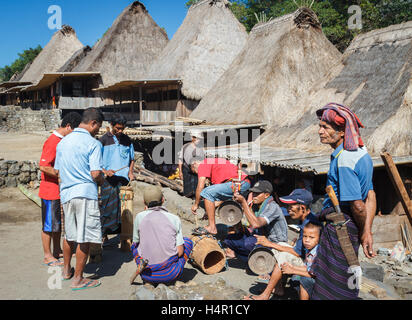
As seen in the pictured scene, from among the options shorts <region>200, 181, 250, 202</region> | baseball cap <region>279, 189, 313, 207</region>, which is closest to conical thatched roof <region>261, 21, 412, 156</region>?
shorts <region>200, 181, 250, 202</region>

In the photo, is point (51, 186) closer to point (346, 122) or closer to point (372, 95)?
point (346, 122)

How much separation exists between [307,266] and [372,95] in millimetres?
6292

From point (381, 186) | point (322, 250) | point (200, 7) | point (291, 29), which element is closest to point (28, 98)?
point (200, 7)

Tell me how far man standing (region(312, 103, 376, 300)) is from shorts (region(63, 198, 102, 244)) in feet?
7.18

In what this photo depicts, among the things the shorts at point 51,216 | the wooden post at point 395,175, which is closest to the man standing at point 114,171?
the shorts at point 51,216

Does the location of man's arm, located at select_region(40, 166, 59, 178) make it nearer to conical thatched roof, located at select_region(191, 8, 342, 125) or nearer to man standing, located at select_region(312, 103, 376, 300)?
man standing, located at select_region(312, 103, 376, 300)

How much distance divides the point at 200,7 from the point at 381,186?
16.3 m

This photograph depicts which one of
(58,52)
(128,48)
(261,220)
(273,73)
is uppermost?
(58,52)

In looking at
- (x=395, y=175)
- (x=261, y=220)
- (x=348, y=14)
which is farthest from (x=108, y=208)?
(x=348, y=14)

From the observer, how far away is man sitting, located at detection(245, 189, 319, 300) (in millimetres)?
3262

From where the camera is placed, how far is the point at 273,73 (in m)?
12.1
